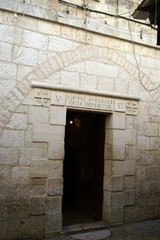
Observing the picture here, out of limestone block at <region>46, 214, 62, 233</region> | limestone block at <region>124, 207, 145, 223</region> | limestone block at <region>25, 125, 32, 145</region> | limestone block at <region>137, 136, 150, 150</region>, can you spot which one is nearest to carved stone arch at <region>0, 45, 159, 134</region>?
limestone block at <region>25, 125, 32, 145</region>

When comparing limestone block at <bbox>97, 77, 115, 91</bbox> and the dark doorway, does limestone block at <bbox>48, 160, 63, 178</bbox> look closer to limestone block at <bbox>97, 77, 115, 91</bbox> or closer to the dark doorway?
the dark doorway

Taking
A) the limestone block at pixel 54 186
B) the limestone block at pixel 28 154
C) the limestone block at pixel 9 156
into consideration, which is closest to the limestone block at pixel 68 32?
the limestone block at pixel 28 154

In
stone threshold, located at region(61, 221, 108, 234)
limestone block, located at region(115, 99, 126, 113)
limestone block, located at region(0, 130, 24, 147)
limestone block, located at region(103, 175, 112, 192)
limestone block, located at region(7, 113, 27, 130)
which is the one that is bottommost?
stone threshold, located at region(61, 221, 108, 234)

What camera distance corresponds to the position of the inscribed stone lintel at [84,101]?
4.69 meters

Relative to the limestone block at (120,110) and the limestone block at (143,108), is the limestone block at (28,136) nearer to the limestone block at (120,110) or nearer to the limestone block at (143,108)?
the limestone block at (120,110)

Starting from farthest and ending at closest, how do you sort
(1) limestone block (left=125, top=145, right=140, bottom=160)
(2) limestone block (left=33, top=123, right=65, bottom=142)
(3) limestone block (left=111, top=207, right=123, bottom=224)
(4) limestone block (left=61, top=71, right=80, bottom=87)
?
1. (1) limestone block (left=125, top=145, right=140, bottom=160)
2. (3) limestone block (left=111, top=207, right=123, bottom=224)
3. (4) limestone block (left=61, top=71, right=80, bottom=87)
4. (2) limestone block (left=33, top=123, right=65, bottom=142)

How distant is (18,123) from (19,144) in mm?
327

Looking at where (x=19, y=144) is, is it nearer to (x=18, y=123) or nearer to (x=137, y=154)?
(x=18, y=123)

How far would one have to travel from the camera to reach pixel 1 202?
169 inches

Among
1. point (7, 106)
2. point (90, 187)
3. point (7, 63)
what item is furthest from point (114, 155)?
point (7, 63)

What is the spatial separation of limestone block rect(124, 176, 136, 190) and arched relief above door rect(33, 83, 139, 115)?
1.23 m

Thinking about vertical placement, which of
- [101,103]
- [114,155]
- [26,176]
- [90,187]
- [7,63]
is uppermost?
[7,63]

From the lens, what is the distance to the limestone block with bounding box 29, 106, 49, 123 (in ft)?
15.1

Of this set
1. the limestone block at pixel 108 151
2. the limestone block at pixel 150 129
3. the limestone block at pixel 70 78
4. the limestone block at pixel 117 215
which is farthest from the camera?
the limestone block at pixel 150 129
